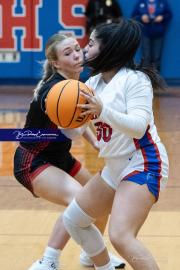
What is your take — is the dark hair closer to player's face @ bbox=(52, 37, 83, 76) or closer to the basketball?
the basketball

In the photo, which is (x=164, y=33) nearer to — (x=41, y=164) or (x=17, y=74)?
(x=17, y=74)

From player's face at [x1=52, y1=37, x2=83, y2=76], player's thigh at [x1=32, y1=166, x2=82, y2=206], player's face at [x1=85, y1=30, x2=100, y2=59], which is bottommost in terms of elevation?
player's thigh at [x1=32, y1=166, x2=82, y2=206]

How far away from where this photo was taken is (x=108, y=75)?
2391mm

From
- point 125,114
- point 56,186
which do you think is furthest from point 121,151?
point 56,186

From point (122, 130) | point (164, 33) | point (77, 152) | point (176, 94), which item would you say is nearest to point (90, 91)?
point (122, 130)

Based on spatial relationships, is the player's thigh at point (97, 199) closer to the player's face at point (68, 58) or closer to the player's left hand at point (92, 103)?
the player's left hand at point (92, 103)

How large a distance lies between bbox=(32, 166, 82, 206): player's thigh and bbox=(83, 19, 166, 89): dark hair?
0.78 m

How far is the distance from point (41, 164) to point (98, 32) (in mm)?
977

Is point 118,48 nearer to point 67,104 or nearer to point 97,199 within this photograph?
point 67,104

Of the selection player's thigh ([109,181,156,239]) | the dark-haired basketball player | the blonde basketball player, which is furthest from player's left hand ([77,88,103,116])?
the dark-haired basketball player

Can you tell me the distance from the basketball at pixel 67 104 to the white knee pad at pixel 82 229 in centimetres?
50

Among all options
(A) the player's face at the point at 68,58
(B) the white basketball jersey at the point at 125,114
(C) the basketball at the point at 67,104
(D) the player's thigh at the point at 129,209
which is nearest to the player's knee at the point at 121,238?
(D) the player's thigh at the point at 129,209

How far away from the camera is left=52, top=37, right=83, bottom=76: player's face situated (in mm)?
3023

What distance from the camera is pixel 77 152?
568cm
